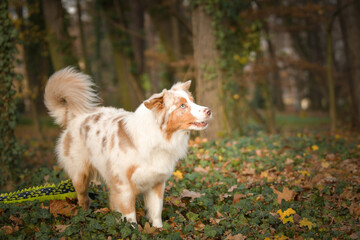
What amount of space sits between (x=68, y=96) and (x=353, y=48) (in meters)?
10.9

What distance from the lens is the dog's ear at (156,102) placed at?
3.92m

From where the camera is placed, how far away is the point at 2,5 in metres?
6.64

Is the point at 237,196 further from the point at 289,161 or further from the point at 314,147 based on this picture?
the point at 314,147

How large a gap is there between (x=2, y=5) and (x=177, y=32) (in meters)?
8.47

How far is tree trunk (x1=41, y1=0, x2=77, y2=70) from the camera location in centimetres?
1109

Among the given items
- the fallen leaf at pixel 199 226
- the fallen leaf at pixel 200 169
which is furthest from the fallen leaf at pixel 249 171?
the fallen leaf at pixel 199 226

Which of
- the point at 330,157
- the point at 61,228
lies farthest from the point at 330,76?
the point at 61,228

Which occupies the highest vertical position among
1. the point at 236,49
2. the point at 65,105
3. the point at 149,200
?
the point at 236,49

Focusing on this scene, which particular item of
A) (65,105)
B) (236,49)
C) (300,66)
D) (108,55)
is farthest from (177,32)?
(108,55)

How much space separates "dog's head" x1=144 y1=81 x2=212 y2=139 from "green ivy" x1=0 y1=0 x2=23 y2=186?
4.12 m

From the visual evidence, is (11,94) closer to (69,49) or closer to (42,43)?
(69,49)

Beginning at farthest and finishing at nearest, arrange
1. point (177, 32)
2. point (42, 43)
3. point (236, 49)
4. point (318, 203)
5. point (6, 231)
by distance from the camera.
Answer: point (177, 32) < point (42, 43) < point (236, 49) < point (318, 203) < point (6, 231)

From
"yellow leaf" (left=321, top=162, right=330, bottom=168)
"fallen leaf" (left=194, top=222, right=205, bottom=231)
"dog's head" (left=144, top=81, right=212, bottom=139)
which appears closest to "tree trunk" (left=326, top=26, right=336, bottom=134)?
"yellow leaf" (left=321, top=162, right=330, bottom=168)

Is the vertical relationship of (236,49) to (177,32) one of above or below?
below
